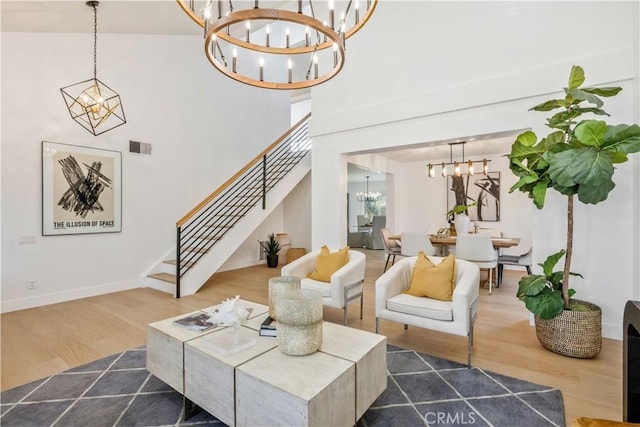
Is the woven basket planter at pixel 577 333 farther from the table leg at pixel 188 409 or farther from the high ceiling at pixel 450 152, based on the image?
the high ceiling at pixel 450 152

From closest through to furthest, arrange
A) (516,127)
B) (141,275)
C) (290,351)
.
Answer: (290,351) → (516,127) → (141,275)

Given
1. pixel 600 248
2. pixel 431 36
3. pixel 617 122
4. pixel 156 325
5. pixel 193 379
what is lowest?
pixel 193 379

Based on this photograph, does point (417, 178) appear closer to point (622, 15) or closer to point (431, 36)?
point (431, 36)

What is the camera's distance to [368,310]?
4.17 m

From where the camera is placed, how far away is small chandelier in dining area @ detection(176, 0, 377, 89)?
75.5 inches

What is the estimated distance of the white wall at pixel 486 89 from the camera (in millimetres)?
3154

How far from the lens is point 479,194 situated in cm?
737

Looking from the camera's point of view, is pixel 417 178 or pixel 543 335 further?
pixel 417 178

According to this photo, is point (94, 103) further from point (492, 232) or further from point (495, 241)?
point (492, 232)

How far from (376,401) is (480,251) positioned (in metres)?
3.53

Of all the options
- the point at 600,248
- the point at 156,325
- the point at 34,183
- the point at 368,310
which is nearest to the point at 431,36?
the point at 600,248

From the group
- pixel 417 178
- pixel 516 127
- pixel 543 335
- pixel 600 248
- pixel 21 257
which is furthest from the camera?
pixel 417 178

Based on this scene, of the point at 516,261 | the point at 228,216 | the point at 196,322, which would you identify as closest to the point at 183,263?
the point at 228,216

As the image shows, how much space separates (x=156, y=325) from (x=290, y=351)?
3.70 ft
